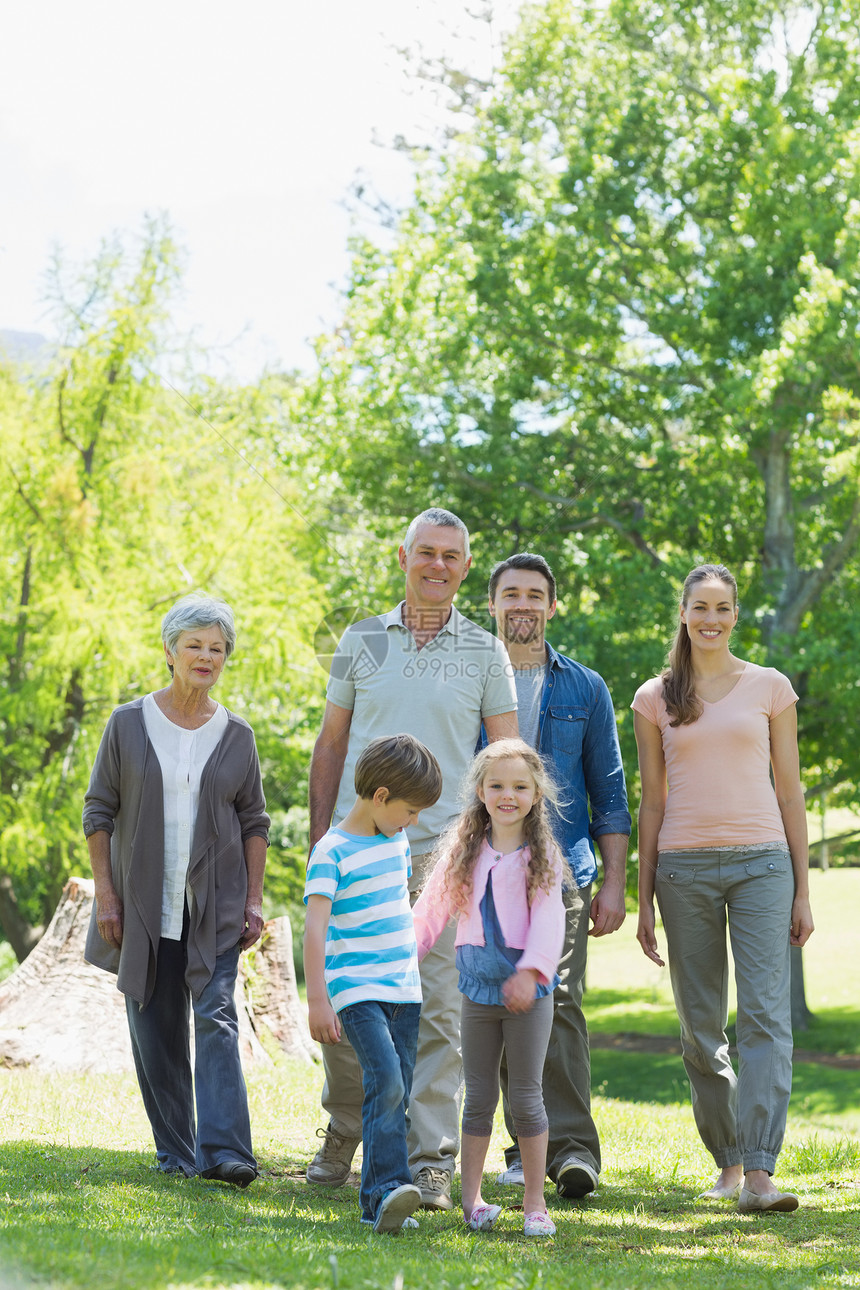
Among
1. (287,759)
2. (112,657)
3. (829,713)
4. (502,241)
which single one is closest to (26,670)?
(112,657)

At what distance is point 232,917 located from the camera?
450 centimetres

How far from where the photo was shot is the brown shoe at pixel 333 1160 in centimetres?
447

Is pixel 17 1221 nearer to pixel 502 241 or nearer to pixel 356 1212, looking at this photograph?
pixel 356 1212

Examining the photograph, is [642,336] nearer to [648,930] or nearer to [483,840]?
[648,930]

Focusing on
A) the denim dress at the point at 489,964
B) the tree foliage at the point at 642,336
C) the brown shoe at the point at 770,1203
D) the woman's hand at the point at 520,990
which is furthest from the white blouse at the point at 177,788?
the tree foliage at the point at 642,336

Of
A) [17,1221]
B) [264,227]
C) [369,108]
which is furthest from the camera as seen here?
[369,108]

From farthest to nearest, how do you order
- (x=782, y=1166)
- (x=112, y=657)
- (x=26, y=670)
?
1. (x=26, y=670)
2. (x=112, y=657)
3. (x=782, y=1166)

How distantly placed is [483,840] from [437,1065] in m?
0.83

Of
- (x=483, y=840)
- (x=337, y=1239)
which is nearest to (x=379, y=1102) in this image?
(x=337, y=1239)

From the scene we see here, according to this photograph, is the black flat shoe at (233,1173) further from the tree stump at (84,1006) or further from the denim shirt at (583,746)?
the tree stump at (84,1006)

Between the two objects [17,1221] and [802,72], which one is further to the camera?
[802,72]

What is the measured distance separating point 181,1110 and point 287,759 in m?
10.6

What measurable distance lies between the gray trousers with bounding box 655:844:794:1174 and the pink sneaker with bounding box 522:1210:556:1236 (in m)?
0.84

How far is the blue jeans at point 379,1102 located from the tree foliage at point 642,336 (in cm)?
898
